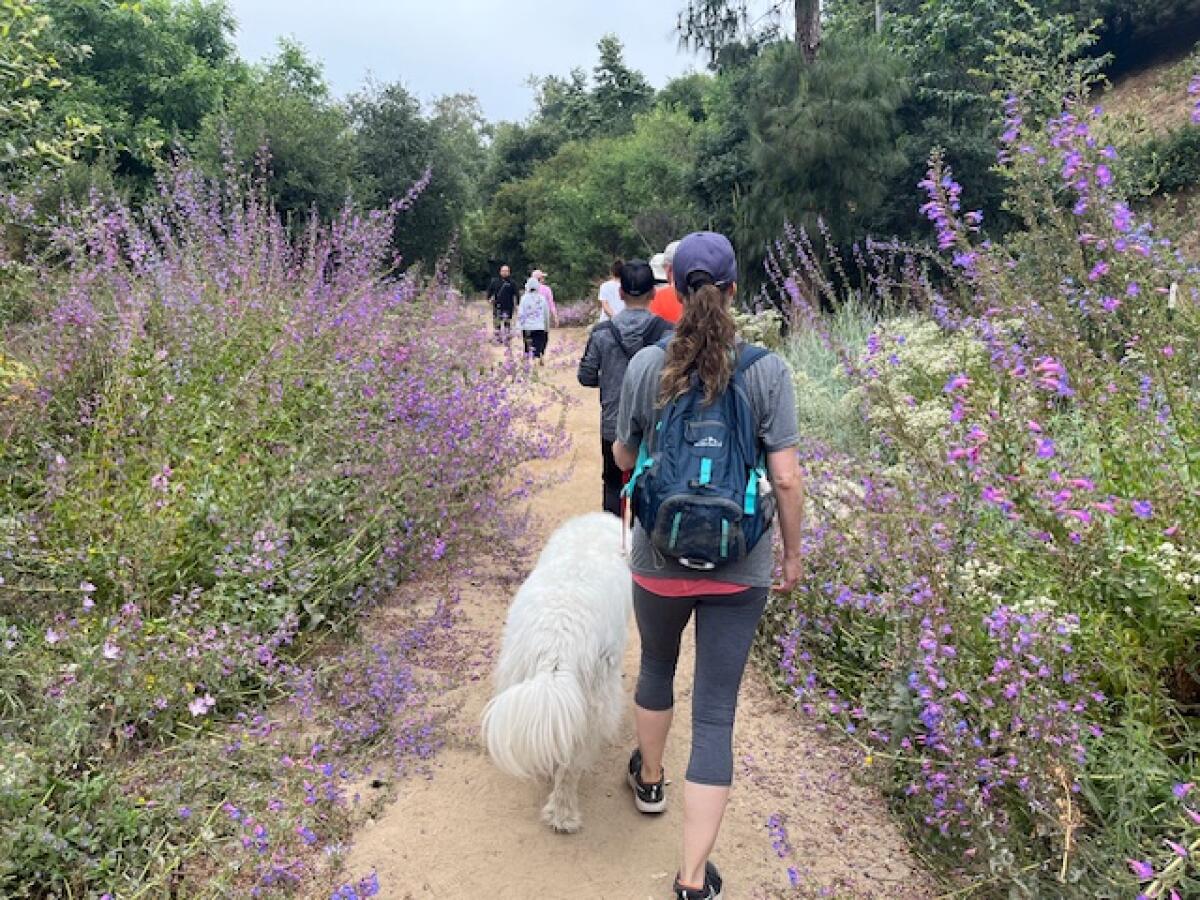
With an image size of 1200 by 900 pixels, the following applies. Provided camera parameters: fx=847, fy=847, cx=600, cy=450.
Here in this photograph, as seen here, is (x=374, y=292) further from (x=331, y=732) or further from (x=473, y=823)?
A: (x=473, y=823)

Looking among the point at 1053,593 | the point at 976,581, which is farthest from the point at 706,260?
the point at 1053,593

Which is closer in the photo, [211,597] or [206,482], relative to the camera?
[211,597]

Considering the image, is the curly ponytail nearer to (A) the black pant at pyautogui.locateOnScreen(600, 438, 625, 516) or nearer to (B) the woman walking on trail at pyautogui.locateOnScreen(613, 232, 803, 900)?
(B) the woman walking on trail at pyautogui.locateOnScreen(613, 232, 803, 900)

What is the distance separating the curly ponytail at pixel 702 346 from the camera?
260 cm

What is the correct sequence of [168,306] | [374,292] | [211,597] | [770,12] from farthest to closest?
[770,12] < [374,292] < [168,306] < [211,597]

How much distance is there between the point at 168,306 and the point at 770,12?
1356cm

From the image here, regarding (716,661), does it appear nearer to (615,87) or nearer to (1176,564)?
(1176,564)

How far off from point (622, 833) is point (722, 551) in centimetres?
137

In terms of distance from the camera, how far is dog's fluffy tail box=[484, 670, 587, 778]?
2842mm

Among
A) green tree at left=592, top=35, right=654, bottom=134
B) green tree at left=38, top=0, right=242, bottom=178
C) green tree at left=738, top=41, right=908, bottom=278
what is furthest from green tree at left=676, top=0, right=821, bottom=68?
green tree at left=592, top=35, right=654, bottom=134

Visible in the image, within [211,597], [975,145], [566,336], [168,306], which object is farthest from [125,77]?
[211,597]

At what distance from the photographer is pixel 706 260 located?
265 centimetres

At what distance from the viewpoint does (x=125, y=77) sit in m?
27.9

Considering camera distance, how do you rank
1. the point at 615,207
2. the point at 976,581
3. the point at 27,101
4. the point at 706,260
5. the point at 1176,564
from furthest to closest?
the point at 615,207 → the point at 27,101 → the point at 976,581 → the point at 706,260 → the point at 1176,564
